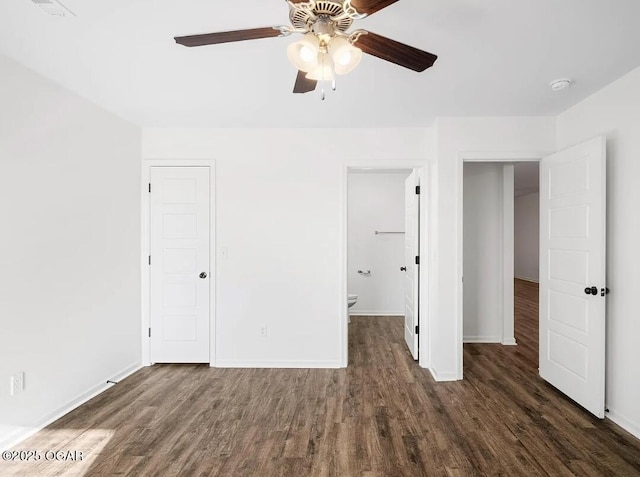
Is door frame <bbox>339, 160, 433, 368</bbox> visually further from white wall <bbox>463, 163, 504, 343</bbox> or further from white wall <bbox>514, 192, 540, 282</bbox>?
white wall <bbox>514, 192, 540, 282</bbox>

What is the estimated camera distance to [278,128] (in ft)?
11.7

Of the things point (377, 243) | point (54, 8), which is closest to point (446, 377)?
point (377, 243)

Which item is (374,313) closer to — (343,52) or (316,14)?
(343,52)

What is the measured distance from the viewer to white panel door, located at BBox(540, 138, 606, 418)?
2.52m

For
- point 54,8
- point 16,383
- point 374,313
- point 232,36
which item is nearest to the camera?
point 232,36

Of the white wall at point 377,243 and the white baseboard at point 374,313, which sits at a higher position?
the white wall at point 377,243

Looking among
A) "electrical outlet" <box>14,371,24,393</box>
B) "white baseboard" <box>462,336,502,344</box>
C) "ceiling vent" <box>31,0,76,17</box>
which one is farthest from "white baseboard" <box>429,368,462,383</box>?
"ceiling vent" <box>31,0,76,17</box>

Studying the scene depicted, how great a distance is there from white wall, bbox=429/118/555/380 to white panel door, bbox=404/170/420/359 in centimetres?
38

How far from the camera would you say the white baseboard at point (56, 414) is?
221 cm

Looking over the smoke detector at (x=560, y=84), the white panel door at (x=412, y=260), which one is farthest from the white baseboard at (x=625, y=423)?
the smoke detector at (x=560, y=84)

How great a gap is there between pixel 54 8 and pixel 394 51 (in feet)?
5.56

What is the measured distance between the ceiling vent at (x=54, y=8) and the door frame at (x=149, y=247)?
185cm

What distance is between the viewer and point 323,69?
1.53m

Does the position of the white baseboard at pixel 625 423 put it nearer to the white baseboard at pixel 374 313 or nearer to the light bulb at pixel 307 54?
the light bulb at pixel 307 54
